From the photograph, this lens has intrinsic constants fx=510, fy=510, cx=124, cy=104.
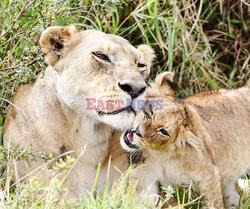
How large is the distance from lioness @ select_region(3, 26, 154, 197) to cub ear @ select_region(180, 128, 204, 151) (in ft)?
1.42

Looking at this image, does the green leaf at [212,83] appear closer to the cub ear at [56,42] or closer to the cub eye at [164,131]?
the cub eye at [164,131]

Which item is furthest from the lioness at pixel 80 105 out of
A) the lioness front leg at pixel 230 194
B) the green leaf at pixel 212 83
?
the green leaf at pixel 212 83

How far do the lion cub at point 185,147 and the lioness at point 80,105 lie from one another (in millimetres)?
208

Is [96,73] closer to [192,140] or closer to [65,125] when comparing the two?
[65,125]

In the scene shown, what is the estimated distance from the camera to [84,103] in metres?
3.07

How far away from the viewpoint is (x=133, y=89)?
2.82 m

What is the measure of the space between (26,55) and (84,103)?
3.24ft

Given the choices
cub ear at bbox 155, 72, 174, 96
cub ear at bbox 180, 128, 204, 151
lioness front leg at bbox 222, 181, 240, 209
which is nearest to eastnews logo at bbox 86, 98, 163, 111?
cub ear at bbox 180, 128, 204, 151

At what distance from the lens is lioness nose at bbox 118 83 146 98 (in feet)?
9.24

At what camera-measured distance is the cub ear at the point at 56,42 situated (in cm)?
314

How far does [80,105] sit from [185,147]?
807 millimetres

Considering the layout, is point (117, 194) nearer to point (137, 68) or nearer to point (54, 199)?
point (54, 199)

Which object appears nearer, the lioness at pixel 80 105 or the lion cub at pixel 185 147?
the lioness at pixel 80 105

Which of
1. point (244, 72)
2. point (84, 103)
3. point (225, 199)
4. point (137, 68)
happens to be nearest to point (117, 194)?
point (84, 103)
